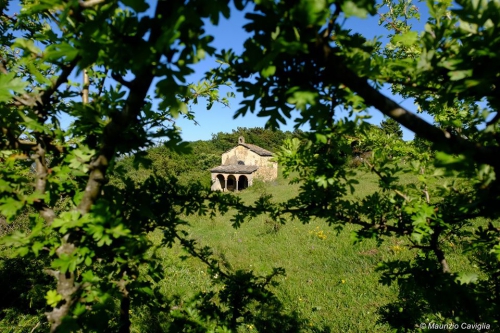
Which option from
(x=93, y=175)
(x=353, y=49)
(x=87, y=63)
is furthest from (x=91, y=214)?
A: (x=353, y=49)

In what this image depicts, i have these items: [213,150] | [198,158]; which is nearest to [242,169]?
[198,158]

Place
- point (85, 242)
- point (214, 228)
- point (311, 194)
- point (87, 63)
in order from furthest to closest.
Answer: point (214, 228) < point (311, 194) < point (85, 242) < point (87, 63)

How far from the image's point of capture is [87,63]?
3.95 ft

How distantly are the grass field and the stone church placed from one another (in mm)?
25507

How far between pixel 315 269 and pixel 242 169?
31.1 metres

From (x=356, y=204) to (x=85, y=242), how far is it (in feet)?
6.78

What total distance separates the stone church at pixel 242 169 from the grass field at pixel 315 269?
25.5 metres

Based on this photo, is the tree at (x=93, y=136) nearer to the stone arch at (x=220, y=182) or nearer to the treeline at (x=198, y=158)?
the treeline at (x=198, y=158)

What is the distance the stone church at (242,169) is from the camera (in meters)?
38.8

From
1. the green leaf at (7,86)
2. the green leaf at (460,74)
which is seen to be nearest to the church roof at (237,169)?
the green leaf at (7,86)

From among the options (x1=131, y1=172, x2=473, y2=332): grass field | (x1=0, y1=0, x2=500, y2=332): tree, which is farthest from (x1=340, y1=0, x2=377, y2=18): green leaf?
(x1=131, y1=172, x2=473, y2=332): grass field

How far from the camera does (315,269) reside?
27.7ft

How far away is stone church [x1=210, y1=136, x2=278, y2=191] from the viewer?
38.8 meters

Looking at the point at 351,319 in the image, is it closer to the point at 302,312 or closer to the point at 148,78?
the point at 302,312
